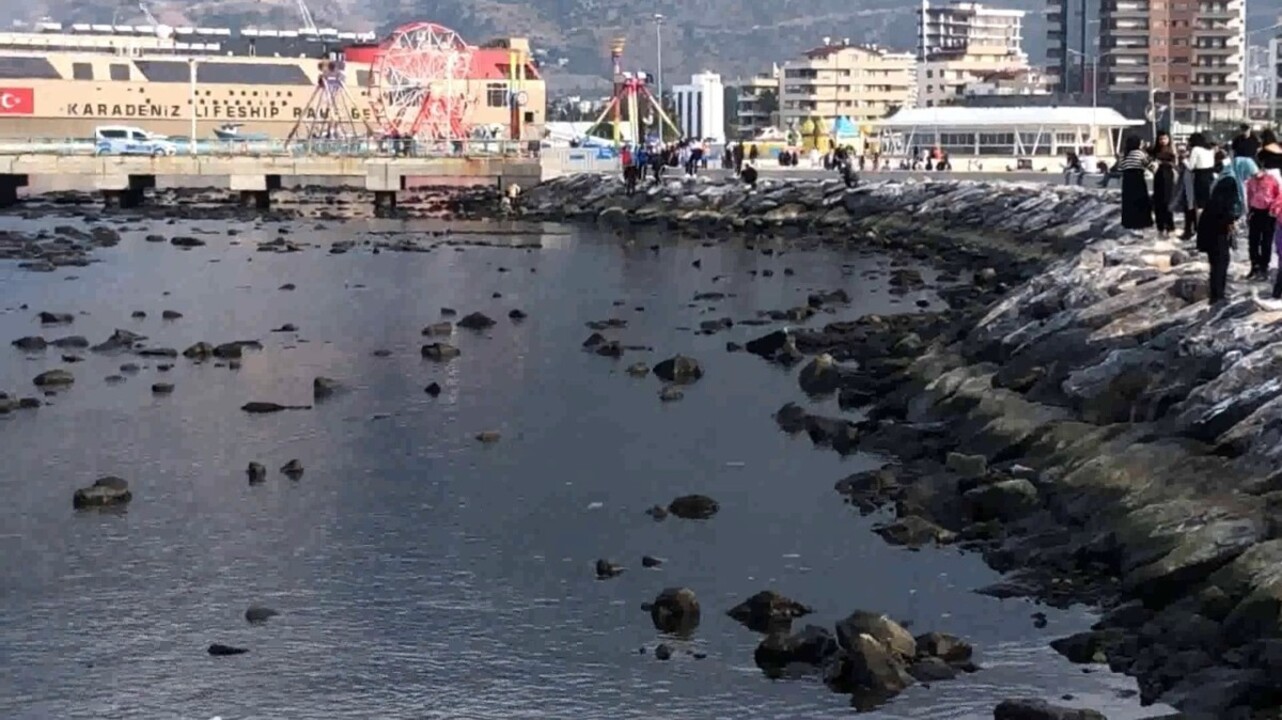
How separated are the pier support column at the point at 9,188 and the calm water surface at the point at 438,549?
1744 inches

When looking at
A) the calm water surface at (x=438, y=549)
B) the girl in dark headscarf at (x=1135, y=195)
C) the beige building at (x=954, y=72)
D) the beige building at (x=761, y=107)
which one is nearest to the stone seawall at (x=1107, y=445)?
the calm water surface at (x=438, y=549)

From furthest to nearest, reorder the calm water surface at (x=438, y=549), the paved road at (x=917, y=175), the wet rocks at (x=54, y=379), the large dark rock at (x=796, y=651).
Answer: the paved road at (x=917, y=175) → the wet rocks at (x=54, y=379) → the large dark rock at (x=796, y=651) → the calm water surface at (x=438, y=549)

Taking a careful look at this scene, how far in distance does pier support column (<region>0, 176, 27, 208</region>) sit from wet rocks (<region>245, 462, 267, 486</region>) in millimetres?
56639

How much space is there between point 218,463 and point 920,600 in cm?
922

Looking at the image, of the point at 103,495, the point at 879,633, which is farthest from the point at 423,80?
the point at 879,633

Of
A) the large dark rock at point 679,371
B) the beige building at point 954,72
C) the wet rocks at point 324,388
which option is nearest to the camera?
the wet rocks at point 324,388

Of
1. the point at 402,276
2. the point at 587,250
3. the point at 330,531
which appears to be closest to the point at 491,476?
the point at 330,531

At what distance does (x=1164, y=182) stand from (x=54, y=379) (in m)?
16.5

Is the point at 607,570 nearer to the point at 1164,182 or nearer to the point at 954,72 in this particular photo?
the point at 1164,182

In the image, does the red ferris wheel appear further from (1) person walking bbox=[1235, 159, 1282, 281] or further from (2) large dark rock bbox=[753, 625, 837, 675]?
(2) large dark rock bbox=[753, 625, 837, 675]

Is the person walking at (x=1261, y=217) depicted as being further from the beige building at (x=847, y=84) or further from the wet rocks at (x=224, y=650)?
the beige building at (x=847, y=84)

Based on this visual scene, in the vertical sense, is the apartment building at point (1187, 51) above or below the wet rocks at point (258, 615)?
above

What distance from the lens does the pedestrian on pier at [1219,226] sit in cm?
1955

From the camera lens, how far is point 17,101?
116m
